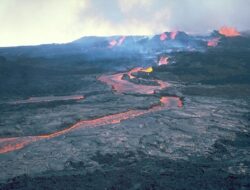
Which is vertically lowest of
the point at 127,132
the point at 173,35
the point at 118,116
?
the point at 118,116

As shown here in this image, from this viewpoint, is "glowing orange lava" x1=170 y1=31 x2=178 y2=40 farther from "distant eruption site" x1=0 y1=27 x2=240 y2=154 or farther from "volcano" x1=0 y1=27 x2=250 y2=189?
"volcano" x1=0 y1=27 x2=250 y2=189

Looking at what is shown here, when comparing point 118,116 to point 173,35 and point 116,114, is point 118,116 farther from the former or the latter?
point 173,35

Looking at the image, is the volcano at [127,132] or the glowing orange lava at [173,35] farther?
the glowing orange lava at [173,35]

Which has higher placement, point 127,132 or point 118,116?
point 127,132

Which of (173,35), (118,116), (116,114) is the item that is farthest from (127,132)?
(173,35)

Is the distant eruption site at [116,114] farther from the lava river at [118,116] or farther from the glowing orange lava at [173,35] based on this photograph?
the glowing orange lava at [173,35]

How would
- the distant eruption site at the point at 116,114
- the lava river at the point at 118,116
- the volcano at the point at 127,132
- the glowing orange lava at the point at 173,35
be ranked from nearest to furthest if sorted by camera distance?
the volcano at the point at 127,132 → the lava river at the point at 118,116 → the distant eruption site at the point at 116,114 → the glowing orange lava at the point at 173,35

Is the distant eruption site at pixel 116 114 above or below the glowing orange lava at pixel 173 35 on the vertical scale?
below

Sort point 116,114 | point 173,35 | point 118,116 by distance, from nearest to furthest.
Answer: point 118,116 < point 116,114 < point 173,35

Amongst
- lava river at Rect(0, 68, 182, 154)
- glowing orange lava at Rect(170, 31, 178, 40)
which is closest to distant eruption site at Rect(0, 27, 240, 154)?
lava river at Rect(0, 68, 182, 154)

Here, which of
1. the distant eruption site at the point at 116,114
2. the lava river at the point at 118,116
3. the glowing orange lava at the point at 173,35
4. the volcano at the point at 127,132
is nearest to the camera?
the volcano at the point at 127,132

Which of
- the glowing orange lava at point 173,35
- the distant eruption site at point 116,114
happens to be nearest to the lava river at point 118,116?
the distant eruption site at point 116,114

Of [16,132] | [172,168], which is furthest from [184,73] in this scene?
[172,168]

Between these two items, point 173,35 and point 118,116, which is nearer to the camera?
point 118,116
